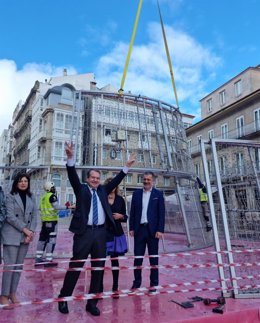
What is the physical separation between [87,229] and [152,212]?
1380 millimetres

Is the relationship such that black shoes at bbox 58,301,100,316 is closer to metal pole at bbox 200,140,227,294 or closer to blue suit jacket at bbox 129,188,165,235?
→ blue suit jacket at bbox 129,188,165,235

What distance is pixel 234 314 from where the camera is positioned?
4.06 metres

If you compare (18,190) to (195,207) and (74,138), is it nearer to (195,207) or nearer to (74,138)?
(74,138)

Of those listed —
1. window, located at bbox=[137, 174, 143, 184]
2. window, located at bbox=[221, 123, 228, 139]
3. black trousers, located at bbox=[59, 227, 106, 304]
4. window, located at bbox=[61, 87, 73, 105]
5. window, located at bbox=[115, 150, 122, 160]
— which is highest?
window, located at bbox=[61, 87, 73, 105]

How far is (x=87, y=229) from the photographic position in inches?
165

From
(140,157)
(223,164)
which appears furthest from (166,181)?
(223,164)

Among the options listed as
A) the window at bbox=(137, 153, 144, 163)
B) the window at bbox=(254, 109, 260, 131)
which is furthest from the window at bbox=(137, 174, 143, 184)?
the window at bbox=(254, 109, 260, 131)

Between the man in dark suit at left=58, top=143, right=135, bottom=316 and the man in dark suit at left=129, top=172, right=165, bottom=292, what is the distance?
933 mm

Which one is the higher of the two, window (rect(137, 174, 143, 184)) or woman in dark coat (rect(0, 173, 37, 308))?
window (rect(137, 174, 143, 184))

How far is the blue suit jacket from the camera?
5.12 metres

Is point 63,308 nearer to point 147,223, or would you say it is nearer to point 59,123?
point 147,223

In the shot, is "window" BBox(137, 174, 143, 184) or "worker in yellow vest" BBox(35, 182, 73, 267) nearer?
Result: "worker in yellow vest" BBox(35, 182, 73, 267)

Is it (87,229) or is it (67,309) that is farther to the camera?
(87,229)

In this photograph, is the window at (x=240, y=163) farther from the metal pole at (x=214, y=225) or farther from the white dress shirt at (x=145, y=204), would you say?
the white dress shirt at (x=145, y=204)
